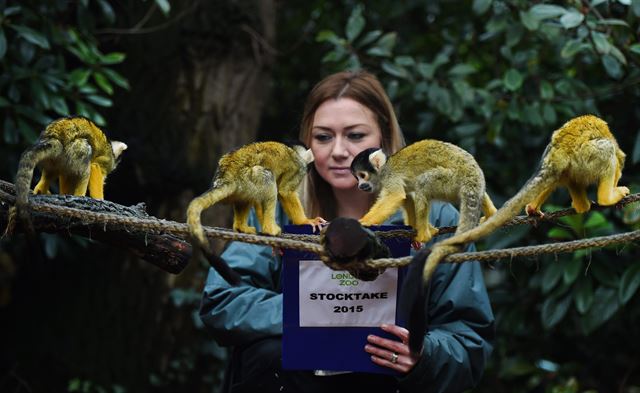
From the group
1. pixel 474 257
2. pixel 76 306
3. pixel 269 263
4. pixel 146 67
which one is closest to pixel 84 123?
pixel 269 263

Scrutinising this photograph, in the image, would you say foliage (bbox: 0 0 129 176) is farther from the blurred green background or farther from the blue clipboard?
the blue clipboard

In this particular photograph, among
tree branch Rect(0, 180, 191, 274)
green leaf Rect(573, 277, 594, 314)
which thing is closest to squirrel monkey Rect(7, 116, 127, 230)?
tree branch Rect(0, 180, 191, 274)

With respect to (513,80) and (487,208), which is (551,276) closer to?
(513,80)

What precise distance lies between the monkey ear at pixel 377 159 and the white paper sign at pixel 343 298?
368mm

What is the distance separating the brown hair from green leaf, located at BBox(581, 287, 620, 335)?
56.0 inches

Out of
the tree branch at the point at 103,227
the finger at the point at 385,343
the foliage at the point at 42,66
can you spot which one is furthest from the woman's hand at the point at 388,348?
the foliage at the point at 42,66

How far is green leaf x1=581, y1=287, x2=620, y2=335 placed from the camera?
3594mm

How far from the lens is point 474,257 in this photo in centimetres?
187

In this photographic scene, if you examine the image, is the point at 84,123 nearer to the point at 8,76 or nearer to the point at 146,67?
the point at 8,76

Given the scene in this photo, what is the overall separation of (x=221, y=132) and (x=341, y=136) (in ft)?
5.10

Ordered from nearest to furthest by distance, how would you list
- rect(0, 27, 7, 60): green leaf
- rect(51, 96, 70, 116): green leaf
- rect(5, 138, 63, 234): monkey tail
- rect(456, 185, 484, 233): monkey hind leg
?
rect(5, 138, 63, 234): monkey tail → rect(456, 185, 484, 233): monkey hind leg → rect(0, 27, 7, 60): green leaf → rect(51, 96, 70, 116): green leaf

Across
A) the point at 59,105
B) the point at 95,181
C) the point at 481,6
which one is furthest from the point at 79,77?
the point at 481,6

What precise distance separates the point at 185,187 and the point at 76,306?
974 millimetres

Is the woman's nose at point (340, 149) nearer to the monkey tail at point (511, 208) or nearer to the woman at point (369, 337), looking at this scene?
the woman at point (369, 337)
